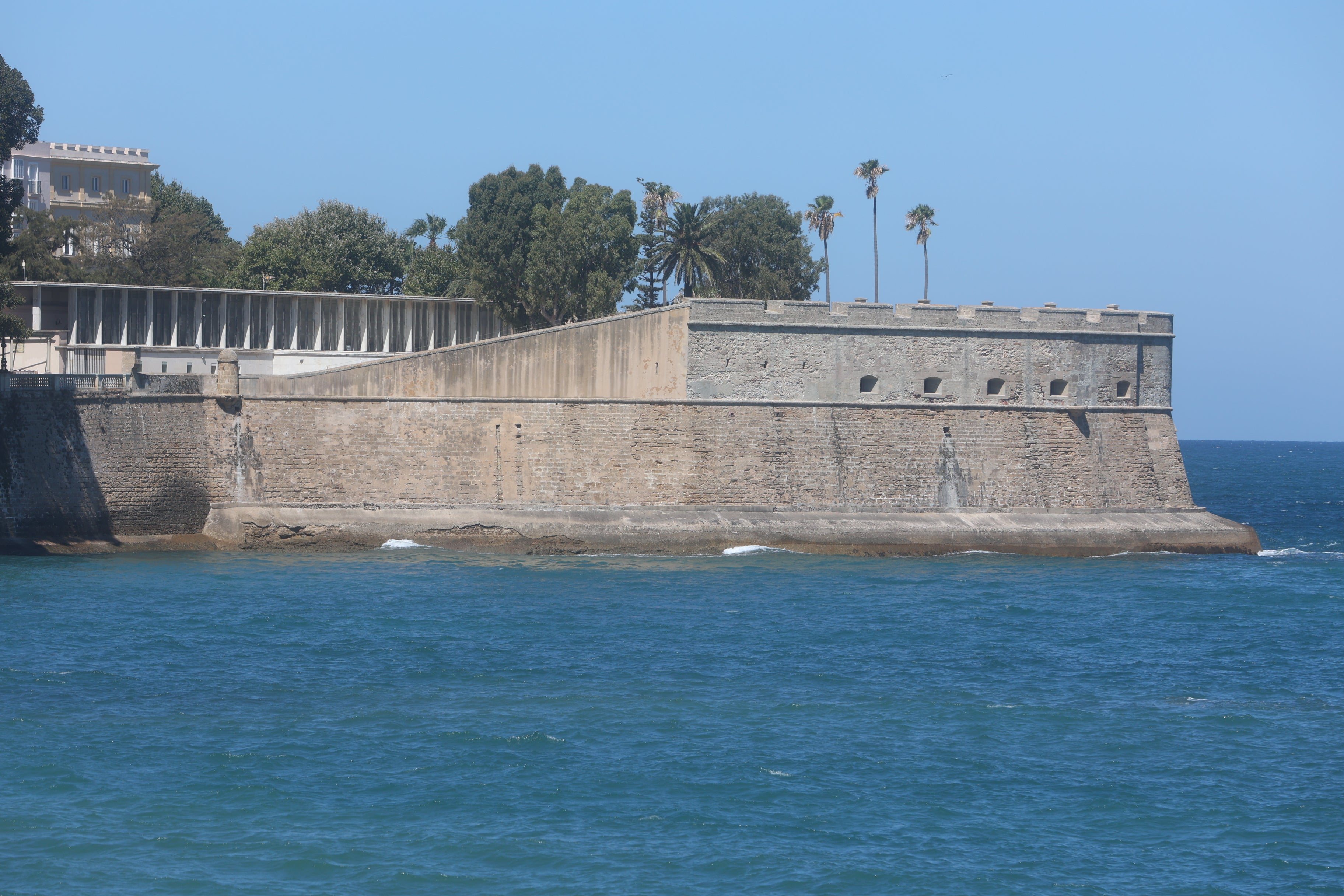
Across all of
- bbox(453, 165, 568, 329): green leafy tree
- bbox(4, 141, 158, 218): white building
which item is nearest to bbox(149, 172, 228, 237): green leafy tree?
bbox(4, 141, 158, 218): white building

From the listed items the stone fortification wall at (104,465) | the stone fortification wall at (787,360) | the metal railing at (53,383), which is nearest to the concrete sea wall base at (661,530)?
the stone fortification wall at (104,465)

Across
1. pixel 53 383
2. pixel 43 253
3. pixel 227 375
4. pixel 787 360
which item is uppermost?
pixel 43 253

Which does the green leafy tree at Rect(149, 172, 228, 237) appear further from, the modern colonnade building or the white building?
the modern colonnade building

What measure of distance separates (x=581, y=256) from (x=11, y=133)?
17.5 m

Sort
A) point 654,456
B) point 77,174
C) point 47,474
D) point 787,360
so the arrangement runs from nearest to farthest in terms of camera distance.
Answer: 1. point 47,474
2. point 654,456
3. point 787,360
4. point 77,174

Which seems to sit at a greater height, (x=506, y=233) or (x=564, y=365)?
(x=506, y=233)

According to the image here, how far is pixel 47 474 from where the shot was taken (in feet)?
92.7

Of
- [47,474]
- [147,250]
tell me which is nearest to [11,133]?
[47,474]

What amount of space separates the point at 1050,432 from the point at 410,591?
1627cm

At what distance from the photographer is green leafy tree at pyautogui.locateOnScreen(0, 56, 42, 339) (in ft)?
93.6

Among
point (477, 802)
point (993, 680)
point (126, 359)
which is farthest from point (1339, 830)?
point (126, 359)

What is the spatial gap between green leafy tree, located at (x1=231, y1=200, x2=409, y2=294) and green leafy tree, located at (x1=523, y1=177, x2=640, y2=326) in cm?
981

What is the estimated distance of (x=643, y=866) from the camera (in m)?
13.2

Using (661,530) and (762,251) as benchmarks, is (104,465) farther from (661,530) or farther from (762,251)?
(762,251)
